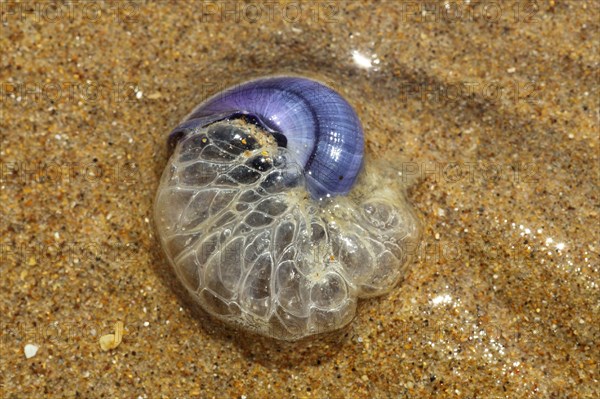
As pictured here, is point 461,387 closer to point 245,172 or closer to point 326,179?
point 326,179

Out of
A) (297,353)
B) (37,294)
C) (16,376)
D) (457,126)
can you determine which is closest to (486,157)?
(457,126)

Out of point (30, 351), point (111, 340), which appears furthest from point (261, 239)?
point (30, 351)

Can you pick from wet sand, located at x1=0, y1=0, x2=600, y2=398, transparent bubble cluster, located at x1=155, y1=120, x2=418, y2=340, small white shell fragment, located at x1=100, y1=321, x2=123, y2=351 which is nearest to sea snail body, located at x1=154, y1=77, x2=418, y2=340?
transparent bubble cluster, located at x1=155, y1=120, x2=418, y2=340

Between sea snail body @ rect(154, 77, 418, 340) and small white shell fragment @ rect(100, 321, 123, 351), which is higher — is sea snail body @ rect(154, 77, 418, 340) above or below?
above

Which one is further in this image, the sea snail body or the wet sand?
the wet sand

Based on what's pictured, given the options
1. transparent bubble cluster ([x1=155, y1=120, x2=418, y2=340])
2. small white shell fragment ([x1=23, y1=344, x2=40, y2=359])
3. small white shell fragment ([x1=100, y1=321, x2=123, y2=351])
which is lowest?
small white shell fragment ([x1=23, y1=344, x2=40, y2=359])

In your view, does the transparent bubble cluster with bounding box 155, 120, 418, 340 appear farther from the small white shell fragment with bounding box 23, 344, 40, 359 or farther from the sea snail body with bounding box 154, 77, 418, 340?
the small white shell fragment with bounding box 23, 344, 40, 359

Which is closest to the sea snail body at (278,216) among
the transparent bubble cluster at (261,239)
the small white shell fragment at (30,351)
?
the transparent bubble cluster at (261,239)

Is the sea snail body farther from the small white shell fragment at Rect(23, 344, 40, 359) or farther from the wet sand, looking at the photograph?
the small white shell fragment at Rect(23, 344, 40, 359)
